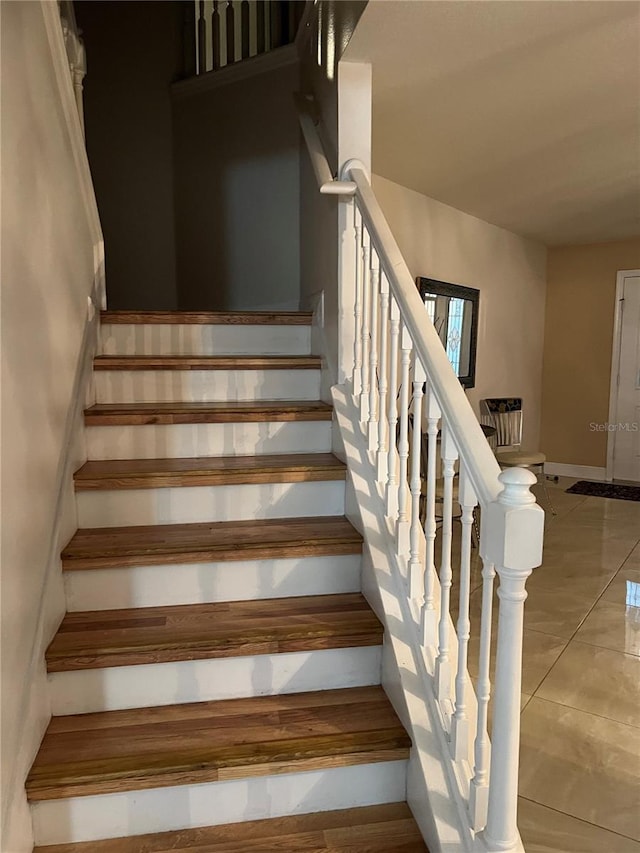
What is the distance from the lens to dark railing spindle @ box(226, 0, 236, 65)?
13.5 feet

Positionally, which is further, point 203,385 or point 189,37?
point 189,37

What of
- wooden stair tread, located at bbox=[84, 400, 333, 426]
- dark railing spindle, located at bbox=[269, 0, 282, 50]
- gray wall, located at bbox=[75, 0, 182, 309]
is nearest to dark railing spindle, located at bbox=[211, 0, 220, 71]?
gray wall, located at bbox=[75, 0, 182, 309]

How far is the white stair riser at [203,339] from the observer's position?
2.65 m

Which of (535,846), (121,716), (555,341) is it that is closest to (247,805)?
(121,716)

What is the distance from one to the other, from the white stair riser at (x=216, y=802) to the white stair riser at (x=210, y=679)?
0.23 m

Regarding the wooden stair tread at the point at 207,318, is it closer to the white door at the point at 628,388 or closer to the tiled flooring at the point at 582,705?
the tiled flooring at the point at 582,705

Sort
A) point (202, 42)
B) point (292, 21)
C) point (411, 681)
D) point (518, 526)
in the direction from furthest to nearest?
point (202, 42) → point (292, 21) → point (411, 681) → point (518, 526)

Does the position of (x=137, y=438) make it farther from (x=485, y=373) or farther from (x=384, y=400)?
(x=485, y=373)

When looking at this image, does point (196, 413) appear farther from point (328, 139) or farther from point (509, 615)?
point (509, 615)

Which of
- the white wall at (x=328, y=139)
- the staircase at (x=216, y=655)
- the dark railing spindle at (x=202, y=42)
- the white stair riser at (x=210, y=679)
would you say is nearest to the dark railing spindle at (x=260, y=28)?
the dark railing spindle at (x=202, y=42)

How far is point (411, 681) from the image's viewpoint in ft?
4.93

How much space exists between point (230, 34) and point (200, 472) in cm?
359

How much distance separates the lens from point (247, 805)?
145 cm

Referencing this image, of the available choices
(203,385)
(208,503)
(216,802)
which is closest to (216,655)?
(216,802)
